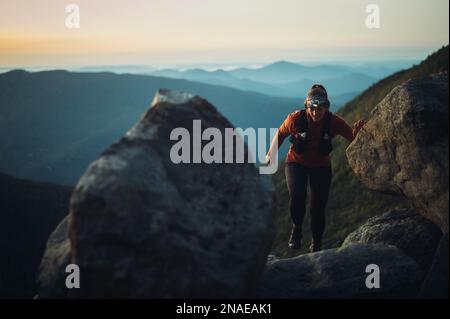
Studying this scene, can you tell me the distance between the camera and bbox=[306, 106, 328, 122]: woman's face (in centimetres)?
945

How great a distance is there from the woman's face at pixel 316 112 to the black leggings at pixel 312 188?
1.11m

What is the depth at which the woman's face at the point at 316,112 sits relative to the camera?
31.0 ft

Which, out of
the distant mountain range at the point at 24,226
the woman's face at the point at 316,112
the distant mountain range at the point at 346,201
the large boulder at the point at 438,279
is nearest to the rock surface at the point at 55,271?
the distant mountain range at the point at 24,226

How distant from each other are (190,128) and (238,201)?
4.98 ft

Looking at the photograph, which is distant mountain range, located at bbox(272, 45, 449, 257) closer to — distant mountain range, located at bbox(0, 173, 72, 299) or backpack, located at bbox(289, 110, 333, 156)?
backpack, located at bbox(289, 110, 333, 156)

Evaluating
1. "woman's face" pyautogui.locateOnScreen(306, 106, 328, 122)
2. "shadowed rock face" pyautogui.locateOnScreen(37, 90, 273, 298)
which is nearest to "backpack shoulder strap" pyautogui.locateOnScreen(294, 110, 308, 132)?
"woman's face" pyautogui.locateOnScreen(306, 106, 328, 122)

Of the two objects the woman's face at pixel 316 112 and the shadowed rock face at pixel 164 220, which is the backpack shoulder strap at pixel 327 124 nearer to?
the woman's face at pixel 316 112

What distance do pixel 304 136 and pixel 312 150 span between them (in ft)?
1.29

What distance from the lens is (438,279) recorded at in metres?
7.41

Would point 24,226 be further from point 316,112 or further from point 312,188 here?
point 316,112

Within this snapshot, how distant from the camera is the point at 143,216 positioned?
250 inches

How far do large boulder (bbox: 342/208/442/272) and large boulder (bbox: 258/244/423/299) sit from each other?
567mm

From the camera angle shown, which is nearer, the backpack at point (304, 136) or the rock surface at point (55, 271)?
the rock surface at point (55, 271)
